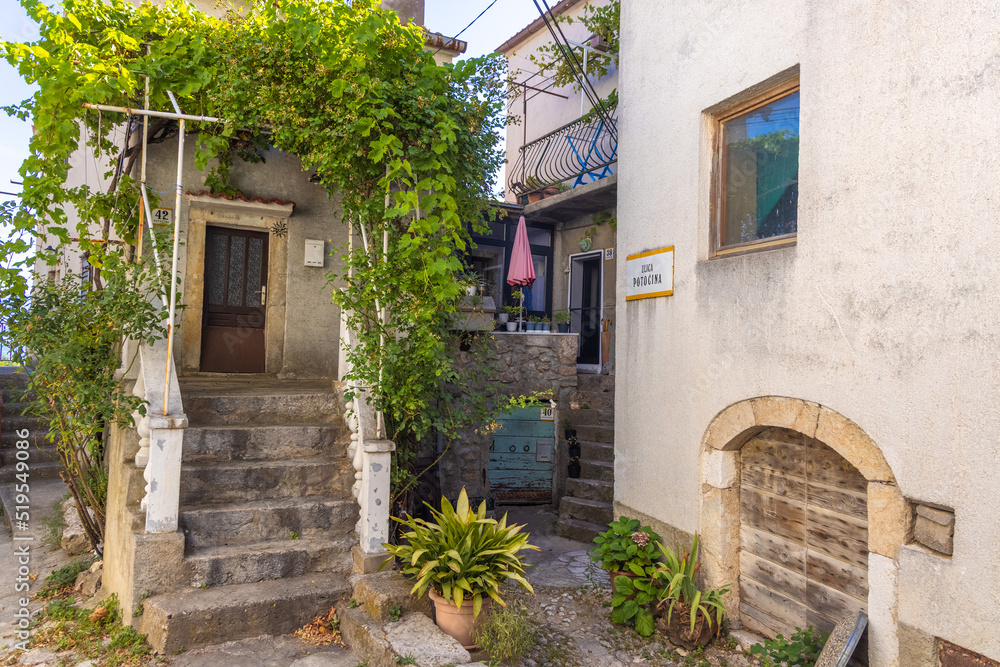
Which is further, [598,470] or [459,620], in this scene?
[598,470]

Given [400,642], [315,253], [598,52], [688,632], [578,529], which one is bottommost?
[578,529]

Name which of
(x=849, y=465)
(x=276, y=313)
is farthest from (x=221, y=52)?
(x=849, y=465)

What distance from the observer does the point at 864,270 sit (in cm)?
327

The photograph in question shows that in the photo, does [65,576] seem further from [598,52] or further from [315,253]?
[598,52]

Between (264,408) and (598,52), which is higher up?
(598,52)

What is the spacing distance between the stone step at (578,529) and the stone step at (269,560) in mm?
2971

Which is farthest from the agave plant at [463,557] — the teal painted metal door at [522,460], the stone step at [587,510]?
the teal painted metal door at [522,460]

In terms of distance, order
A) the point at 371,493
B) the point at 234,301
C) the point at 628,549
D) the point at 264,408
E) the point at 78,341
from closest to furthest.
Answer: the point at 371,493
the point at 78,341
the point at 628,549
the point at 264,408
the point at 234,301

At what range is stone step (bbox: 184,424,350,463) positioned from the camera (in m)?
4.38

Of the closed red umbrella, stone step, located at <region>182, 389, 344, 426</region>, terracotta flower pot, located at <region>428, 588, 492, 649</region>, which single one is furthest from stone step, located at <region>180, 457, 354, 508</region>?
the closed red umbrella

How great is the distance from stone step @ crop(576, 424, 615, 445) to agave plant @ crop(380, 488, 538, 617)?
3.77 m

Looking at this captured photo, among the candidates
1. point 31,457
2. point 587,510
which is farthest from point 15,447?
point 587,510

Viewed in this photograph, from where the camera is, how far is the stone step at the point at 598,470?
690cm

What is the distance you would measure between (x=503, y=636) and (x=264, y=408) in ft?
8.54
